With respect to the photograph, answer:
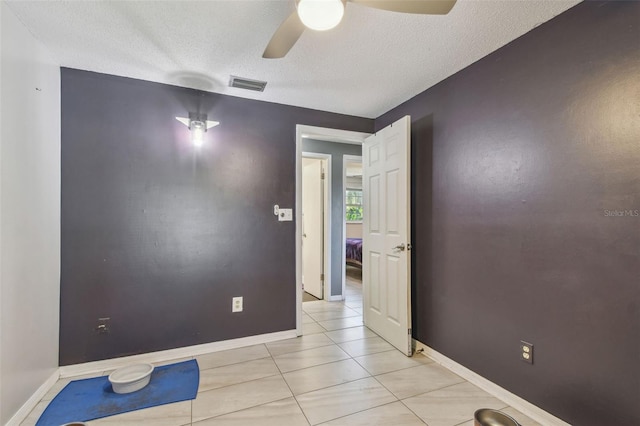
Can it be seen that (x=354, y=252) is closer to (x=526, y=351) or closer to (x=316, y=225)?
(x=316, y=225)

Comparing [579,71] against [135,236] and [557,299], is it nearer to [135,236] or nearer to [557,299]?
[557,299]

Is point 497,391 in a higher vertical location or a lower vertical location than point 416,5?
lower

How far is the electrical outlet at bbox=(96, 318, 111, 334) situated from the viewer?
2.30 metres

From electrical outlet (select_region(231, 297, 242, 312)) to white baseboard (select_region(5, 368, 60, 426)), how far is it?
50.5 inches

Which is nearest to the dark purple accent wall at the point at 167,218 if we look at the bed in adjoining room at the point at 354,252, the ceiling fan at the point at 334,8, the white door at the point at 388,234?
the white door at the point at 388,234

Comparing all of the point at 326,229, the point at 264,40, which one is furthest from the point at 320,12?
→ the point at 326,229

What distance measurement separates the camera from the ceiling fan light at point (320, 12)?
1.16 meters

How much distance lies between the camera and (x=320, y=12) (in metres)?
1.19

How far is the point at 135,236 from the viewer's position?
2416 millimetres

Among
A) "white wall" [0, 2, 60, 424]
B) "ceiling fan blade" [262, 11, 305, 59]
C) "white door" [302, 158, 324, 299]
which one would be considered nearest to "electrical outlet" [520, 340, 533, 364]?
"ceiling fan blade" [262, 11, 305, 59]

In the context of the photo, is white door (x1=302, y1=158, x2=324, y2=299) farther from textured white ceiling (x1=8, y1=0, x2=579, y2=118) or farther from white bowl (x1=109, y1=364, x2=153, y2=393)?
white bowl (x1=109, y1=364, x2=153, y2=393)

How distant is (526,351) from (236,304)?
2243 mm

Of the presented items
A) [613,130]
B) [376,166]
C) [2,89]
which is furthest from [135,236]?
[613,130]

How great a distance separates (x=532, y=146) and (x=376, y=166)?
1.44 meters
